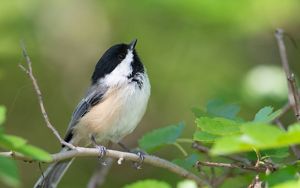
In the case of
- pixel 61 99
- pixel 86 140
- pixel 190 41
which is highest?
pixel 190 41

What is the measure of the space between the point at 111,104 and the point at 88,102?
27 cm

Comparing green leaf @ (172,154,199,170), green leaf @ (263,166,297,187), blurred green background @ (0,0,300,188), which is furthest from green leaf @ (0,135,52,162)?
blurred green background @ (0,0,300,188)

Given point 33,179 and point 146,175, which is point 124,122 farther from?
point 33,179

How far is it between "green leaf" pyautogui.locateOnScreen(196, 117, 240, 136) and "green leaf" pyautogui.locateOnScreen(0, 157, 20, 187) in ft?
1.90

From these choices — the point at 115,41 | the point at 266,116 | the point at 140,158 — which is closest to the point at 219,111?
the point at 140,158

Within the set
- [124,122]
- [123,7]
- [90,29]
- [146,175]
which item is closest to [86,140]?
[124,122]

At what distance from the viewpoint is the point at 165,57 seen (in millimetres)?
5539

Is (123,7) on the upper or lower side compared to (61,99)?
upper

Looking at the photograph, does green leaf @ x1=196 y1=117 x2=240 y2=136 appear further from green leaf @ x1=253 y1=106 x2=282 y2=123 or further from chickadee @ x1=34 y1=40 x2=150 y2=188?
chickadee @ x1=34 y1=40 x2=150 y2=188

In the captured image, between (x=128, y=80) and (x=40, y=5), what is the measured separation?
2.05 m

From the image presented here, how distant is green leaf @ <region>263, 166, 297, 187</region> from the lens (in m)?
1.63

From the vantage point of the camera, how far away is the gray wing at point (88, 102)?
364 centimetres

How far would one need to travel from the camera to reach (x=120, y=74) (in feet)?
11.8

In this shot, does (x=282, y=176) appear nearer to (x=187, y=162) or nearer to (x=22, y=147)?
(x=22, y=147)
